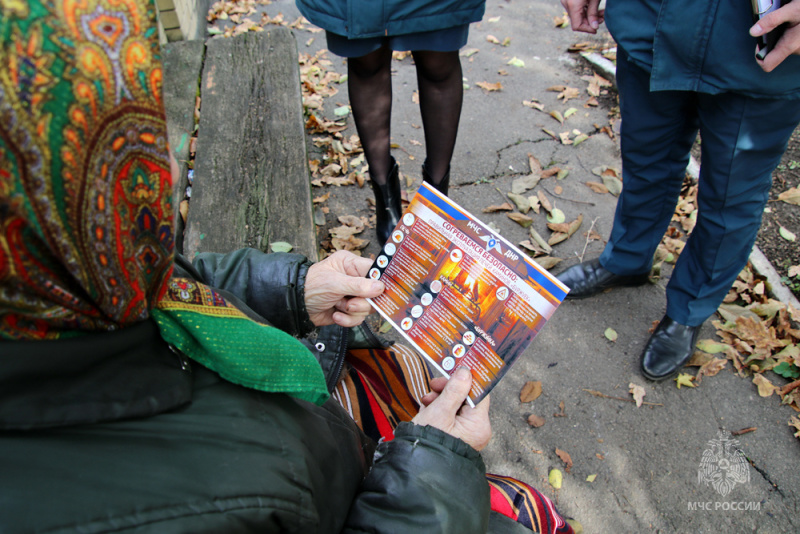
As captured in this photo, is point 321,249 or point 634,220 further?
point 321,249

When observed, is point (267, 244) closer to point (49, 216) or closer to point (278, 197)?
point (278, 197)

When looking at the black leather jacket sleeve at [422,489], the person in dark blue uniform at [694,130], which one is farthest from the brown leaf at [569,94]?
the black leather jacket sleeve at [422,489]

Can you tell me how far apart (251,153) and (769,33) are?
2097 millimetres

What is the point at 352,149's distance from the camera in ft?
12.0

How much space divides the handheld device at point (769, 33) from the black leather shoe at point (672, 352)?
1.25 meters

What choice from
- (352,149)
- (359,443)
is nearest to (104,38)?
(359,443)

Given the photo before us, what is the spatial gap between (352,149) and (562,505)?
2695 mm

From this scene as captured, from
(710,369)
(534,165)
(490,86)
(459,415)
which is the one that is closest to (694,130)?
(710,369)

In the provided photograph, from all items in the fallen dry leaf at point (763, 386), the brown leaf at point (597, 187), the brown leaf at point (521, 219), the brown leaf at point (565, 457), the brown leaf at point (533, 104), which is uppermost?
the brown leaf at point (533, 104)

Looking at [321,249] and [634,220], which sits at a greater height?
[634,220]

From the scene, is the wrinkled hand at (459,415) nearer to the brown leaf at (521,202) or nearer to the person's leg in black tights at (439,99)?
the person's leg in black tights at (439,99)

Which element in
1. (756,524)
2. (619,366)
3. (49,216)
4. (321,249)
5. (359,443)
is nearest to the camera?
(49,216)

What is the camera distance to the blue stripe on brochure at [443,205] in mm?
1302

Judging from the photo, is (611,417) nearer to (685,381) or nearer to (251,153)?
(685,381)
